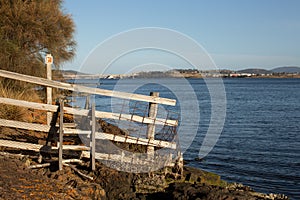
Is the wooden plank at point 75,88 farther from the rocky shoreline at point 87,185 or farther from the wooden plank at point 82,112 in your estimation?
the rocky shoreline at point 87,185

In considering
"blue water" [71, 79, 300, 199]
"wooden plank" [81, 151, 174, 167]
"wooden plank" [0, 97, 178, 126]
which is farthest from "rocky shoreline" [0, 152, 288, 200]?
"blue water" [71, 79, 300, 199]

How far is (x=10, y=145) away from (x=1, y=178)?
2083mm

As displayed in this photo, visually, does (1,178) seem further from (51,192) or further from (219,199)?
(219,199)

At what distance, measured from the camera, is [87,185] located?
307 inches

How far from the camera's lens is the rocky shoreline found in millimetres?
6887

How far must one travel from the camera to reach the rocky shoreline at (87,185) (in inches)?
271

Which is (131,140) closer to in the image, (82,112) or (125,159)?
(125,159)

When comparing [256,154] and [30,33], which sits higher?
[30,33]

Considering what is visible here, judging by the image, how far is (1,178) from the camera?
700 cm

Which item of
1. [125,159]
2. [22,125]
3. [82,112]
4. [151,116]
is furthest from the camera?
[151,116]

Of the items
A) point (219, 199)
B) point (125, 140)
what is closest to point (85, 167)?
point (125, 140)

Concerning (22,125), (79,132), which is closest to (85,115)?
(79,132)

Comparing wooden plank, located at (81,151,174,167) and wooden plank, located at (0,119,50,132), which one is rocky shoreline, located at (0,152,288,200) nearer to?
wooden plank, located at (81,151,174,167)

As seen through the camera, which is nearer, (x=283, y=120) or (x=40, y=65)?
(x=40, y=65)
